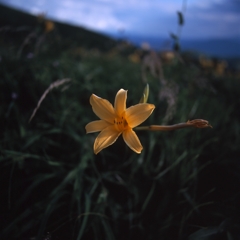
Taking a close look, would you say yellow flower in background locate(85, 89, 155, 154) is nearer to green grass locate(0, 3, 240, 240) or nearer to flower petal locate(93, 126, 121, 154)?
flower petal locate(93, 126, 121, 154)

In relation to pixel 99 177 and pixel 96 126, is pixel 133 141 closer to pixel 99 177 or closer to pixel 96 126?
pixel 96 126

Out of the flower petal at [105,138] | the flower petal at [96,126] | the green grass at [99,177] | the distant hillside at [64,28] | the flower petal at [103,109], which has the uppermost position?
the distant hillside at [64,28]

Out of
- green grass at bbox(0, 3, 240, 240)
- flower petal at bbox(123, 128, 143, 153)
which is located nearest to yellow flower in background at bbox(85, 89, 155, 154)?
flower petal at bbox(123, 128, 143, 153)

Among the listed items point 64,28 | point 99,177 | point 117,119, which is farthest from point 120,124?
point 64,28

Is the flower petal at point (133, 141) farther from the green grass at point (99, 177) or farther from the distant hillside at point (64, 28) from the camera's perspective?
the distant hillside at point (64, 28)

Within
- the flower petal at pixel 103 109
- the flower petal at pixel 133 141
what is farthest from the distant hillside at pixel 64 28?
the flower petal at pixel 133 141

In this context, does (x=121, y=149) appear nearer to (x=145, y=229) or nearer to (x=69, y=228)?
(x=145, y=229)
